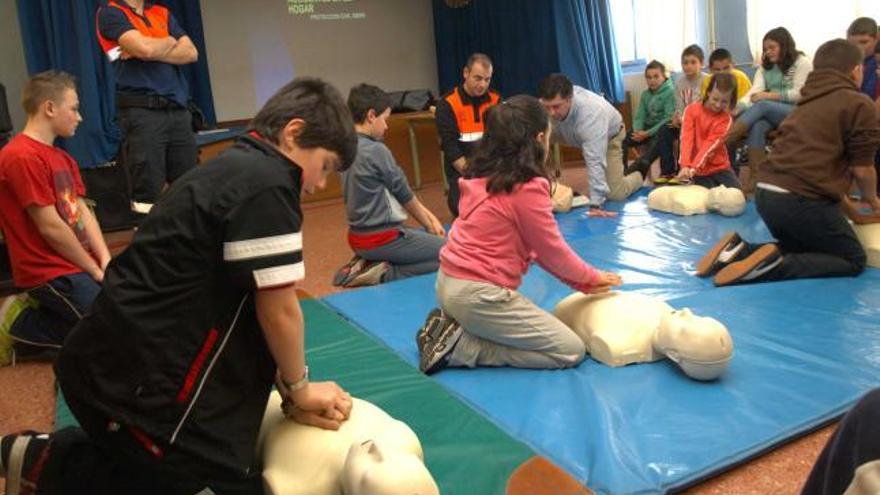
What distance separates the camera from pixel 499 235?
226 centimetres

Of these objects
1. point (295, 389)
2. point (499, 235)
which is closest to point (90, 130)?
point (499, 235)

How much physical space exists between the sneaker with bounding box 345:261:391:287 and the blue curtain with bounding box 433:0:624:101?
4.28 metres

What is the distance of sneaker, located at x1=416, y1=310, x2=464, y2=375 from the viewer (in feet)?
7.57

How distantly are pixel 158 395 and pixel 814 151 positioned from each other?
2731 millimetres

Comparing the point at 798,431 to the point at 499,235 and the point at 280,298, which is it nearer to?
the point at 499,235

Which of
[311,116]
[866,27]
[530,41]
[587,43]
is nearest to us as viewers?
[311,116]

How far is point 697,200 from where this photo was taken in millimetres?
4176

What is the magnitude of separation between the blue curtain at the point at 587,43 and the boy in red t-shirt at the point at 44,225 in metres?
5.27

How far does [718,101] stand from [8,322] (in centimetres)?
418

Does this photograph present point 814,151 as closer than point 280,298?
No

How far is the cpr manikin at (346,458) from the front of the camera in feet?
4.48

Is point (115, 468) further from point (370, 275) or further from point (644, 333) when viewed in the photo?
point (370, 275)

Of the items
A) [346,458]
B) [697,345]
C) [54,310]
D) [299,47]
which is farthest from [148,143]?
[299,47]

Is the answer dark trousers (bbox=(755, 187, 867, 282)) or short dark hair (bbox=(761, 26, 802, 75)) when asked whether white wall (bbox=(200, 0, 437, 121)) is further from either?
dark trousers (bbox=(755, 187, 867, 282))
